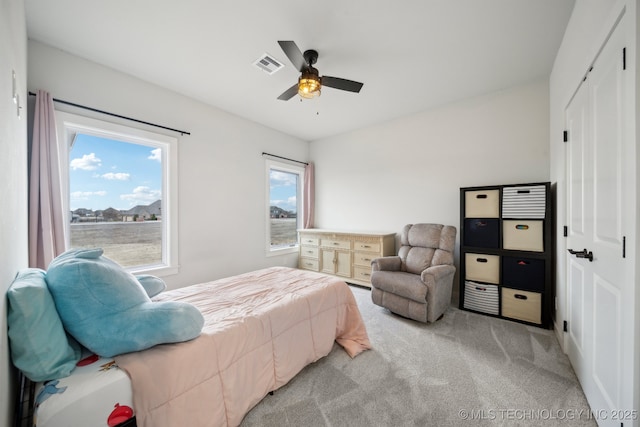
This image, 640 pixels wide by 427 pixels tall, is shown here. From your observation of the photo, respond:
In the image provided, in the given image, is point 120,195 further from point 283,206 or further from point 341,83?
point 341,83

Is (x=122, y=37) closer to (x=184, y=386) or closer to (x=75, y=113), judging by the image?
(x=75, y=113)

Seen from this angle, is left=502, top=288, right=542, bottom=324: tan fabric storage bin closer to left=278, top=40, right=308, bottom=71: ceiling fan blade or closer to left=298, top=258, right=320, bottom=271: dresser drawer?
left=298, top=258, right=320, bottom=271: dresser drawer

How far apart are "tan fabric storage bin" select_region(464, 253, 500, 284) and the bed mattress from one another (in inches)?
130

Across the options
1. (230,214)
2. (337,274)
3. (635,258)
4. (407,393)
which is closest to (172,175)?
(230,214)

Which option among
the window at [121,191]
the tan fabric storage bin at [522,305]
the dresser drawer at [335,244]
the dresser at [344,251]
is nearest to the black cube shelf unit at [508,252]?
the tan fabric storage bin at [522,305]

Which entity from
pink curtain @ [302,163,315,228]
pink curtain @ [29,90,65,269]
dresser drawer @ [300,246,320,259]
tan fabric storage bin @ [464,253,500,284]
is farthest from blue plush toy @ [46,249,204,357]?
pink curtain @ [302,163,315,228]

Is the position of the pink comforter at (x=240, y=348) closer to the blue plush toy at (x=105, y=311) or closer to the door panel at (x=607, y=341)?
the blue plush toy at (x=105, y=311)

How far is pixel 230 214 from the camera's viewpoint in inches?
142

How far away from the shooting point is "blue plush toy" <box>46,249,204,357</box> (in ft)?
3.40

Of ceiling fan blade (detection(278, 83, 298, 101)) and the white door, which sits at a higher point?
ceiling fan blade (detection(278, 83, 298, 101))

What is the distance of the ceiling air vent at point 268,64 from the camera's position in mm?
2312

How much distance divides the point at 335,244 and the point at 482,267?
212cm

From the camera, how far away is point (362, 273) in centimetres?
381

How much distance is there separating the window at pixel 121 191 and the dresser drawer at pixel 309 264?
7.31 feet
